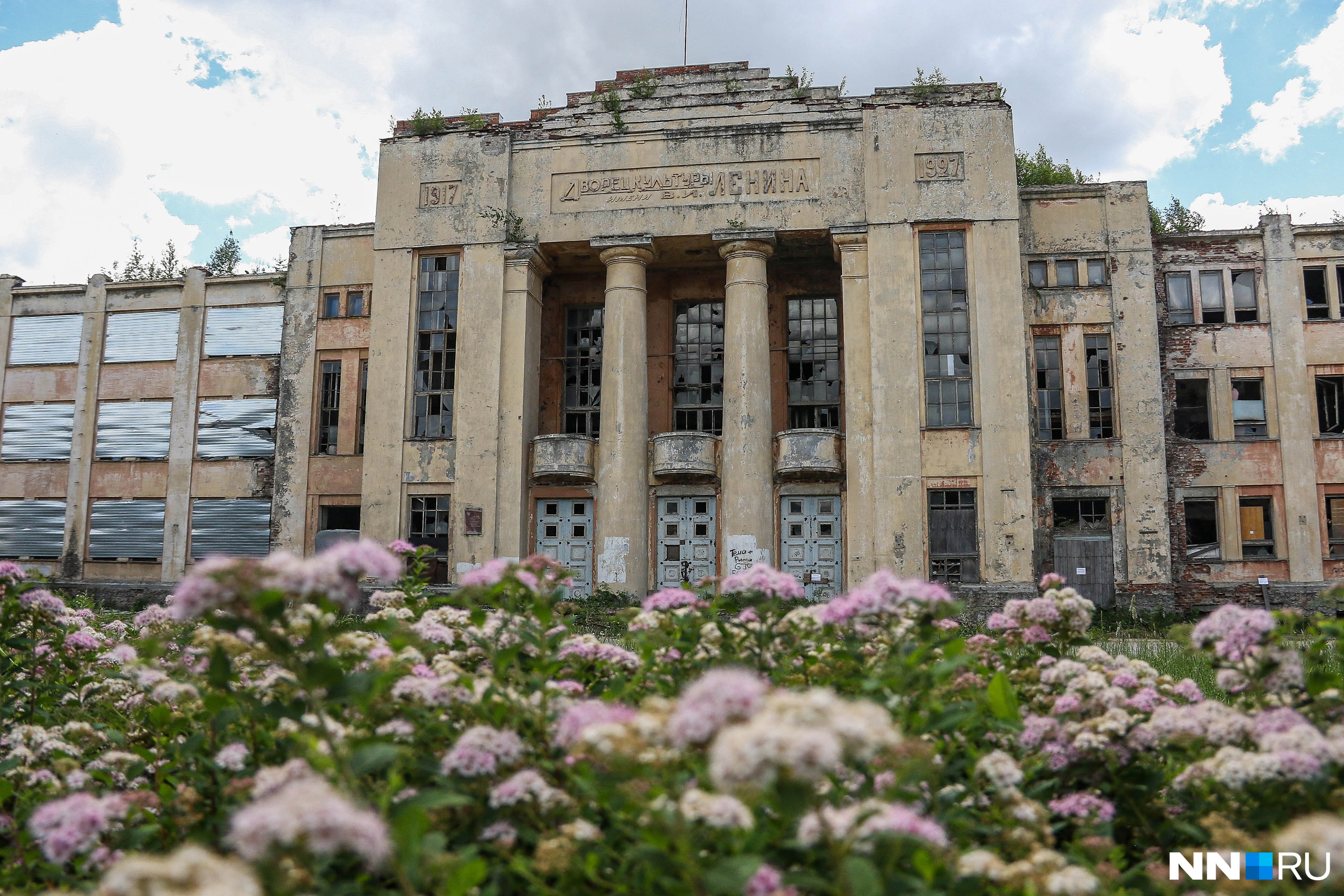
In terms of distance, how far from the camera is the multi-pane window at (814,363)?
23.4m

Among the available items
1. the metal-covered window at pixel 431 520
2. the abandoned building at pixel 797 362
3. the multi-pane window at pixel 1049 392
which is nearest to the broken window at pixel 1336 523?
the abandoned building at pixel 797 362

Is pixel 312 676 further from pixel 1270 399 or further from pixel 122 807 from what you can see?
pixel 1270 399

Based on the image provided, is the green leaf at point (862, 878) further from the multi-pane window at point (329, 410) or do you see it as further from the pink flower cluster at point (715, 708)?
the multi-pane window at point (329, 410)

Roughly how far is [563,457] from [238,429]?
396 inches

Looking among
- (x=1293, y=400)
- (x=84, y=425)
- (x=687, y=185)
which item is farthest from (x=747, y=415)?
(x=84, y=425)

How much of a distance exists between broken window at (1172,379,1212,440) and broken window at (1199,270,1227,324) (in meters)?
1.61

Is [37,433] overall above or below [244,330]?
below

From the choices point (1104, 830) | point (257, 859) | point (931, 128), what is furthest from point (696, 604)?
point (931, 128)

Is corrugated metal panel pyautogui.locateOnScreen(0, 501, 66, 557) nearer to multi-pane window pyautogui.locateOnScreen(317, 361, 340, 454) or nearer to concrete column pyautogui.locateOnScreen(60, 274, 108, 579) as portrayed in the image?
concrete column pyautogui.locateOnScreen(60, 274, 108, 579)

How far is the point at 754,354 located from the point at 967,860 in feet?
62.3

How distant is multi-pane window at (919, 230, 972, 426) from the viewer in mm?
20656

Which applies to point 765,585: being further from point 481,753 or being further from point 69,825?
point 69,825

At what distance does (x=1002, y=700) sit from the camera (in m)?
3.73

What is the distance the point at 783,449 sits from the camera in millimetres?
21438
